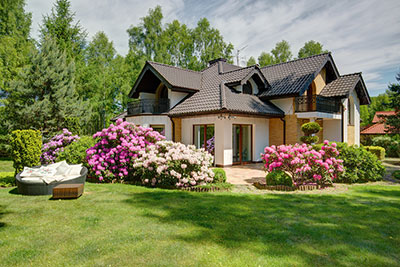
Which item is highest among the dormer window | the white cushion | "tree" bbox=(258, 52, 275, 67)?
"tree" bbox=(258, 52, 275, 67)

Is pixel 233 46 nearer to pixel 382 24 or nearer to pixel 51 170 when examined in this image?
pixel 382 24

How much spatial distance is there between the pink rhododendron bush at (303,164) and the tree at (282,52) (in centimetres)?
3647

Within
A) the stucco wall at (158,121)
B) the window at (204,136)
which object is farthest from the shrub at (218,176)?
the stucco wall at (158,121)

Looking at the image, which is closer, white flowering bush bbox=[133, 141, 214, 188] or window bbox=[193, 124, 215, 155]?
white flowering bush bbox=[133, 141, 214, 188]

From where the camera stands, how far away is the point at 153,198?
24.9ft

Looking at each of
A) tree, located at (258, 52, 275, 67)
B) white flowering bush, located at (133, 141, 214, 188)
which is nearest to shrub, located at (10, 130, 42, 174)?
white flowering bush, located at (133, 141, 214, 188)

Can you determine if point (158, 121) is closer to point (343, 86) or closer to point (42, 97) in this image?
point (42, 97)

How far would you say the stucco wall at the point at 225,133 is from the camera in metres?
14.7

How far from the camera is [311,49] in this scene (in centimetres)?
4162

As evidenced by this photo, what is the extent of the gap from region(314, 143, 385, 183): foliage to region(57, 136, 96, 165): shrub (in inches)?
409

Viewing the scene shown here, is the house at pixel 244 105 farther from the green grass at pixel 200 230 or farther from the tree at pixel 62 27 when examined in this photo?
the tree at pixel 62 27

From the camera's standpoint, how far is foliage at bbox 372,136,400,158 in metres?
22.9

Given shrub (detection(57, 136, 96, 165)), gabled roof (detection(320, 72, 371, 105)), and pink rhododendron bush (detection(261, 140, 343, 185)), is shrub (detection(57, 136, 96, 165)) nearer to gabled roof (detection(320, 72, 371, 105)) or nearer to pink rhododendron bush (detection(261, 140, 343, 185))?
pink rhododendron bush (detection(261, 140, 343, 185))

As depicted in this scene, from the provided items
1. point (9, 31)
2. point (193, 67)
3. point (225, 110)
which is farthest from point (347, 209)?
point (9, 31)
